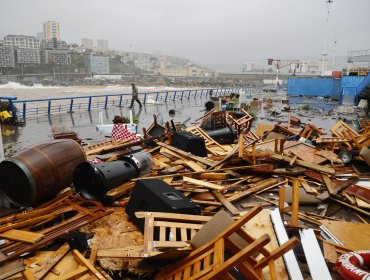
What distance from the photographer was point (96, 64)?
155 m

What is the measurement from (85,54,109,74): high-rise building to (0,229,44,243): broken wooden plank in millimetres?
152345

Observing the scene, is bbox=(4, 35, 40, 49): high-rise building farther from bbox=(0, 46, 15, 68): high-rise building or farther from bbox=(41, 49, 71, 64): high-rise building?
bbox=(0, 46, 15, 68): high-rise building

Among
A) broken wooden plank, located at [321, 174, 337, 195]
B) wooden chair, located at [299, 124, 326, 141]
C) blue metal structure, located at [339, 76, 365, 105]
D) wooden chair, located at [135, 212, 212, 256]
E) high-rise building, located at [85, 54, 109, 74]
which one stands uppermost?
high-rise building, located at [85, 54, 109, 74]

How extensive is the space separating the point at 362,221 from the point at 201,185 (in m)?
2.88

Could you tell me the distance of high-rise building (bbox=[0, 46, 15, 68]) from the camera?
122250mm

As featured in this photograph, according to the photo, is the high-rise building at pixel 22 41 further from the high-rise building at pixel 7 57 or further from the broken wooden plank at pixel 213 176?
the broken wooden plank at pixel 213 176

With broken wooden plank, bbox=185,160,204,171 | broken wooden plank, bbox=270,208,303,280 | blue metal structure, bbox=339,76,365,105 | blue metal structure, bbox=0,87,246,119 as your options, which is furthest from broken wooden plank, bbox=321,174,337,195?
blue metal structure, bbox=339,76,365,105

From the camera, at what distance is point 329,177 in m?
6.52

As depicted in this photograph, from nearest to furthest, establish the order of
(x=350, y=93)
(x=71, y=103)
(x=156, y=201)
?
(x=156, y=201) → (x=71, y=103) → (x=350, y=93)

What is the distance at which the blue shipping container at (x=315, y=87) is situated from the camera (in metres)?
37.7

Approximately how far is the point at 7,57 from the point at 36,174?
500 feet

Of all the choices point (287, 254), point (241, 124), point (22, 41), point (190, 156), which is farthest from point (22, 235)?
point (22, 41)

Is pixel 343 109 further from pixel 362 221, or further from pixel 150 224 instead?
pixel 150 224

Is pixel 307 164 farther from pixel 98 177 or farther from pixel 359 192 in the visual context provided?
pixel 98 177
